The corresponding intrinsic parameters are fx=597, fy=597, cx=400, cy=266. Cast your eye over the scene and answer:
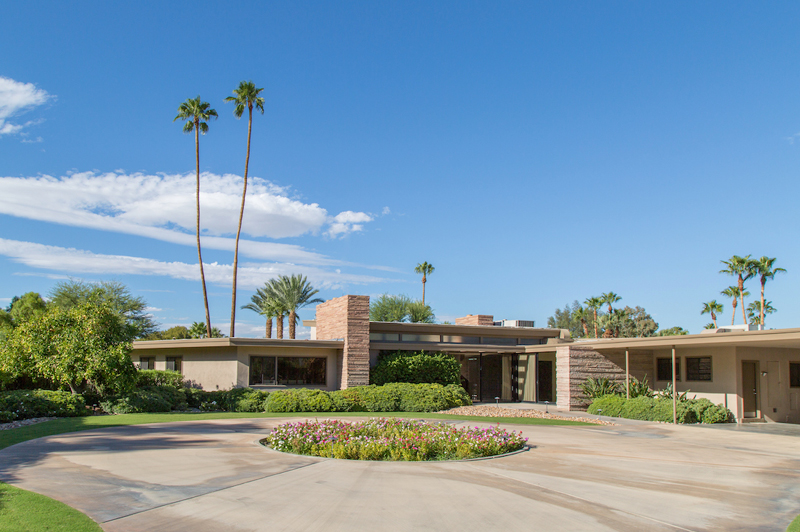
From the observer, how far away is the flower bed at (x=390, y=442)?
37.4 feet

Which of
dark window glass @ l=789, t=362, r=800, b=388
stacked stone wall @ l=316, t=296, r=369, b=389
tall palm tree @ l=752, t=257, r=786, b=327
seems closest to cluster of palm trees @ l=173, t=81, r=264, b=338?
stacked stone wall @ l=316, t=296, r=369, b=389

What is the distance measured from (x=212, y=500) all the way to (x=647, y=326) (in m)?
81.7

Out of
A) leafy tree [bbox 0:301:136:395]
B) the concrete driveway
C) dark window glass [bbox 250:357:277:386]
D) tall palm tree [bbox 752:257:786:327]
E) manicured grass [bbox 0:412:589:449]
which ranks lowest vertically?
manicured grass [bbox 0:412:589:449]

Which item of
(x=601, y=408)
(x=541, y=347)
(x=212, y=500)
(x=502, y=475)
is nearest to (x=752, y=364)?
(x=601, y=408)

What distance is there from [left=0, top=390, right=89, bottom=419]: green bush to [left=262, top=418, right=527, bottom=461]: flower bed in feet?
30.6

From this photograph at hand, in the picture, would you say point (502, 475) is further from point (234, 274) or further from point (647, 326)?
point (647, 326)

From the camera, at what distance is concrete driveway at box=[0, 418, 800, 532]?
6941 mm

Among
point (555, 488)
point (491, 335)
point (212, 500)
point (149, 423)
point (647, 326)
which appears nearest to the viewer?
point (212, 500)

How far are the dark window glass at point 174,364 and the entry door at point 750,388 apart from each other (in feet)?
74.7

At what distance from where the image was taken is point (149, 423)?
17.0 metres

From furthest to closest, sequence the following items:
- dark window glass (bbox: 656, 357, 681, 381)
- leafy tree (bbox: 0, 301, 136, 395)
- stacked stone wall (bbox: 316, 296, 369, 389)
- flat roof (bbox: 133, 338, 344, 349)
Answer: stacked stone wall (bbox: 316, 296, 369, 389)
flat roof (bbox: 133, 338, 344, 349)
dark window glass (bbox: 656, 357, 681, 381)
leafy tree (bbox: 0, 301, 136, 395)

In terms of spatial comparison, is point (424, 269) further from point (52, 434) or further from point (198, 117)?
point (52, 434)

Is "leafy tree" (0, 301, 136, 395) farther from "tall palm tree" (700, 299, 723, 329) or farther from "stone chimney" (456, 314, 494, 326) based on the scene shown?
"tall palm tree" (700, 299, 723, 329)

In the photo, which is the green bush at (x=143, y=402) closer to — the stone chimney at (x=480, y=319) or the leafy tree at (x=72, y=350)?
the leafy tree at (x=72, y=350)
